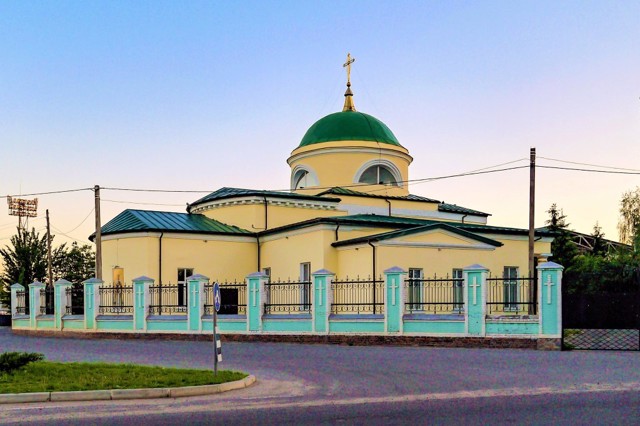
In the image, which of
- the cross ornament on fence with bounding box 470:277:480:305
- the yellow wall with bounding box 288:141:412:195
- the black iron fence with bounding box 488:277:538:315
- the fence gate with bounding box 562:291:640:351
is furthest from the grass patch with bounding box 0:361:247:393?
the yellow wall with bounding box 288:141:412:195

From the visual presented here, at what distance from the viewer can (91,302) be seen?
79.6ft

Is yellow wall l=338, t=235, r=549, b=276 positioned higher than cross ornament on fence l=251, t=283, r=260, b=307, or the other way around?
yellow wall l=338, t=235, r=549, b=276

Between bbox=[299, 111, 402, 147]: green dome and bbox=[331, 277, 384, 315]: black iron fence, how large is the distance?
1334 cm

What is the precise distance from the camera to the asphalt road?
8.66 m

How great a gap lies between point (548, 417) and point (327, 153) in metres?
26.2

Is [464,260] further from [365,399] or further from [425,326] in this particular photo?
[365,399]

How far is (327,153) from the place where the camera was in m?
34.0

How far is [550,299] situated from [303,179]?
19.4 metres

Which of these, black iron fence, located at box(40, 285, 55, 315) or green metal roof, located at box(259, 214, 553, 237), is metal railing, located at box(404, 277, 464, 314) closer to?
green metal roof, located at box(259, 214, 553, 237)

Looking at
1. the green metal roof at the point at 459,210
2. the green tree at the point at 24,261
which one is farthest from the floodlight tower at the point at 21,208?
the green metal roof at the point at 459,210

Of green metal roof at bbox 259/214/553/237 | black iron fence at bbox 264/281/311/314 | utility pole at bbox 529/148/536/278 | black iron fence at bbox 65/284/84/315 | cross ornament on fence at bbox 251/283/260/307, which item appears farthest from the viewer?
green metal roof at bbox 259/214/553/237

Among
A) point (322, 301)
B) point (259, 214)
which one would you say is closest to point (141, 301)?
point (322, 301)

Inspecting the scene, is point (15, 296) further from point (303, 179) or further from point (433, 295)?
point (433, 295)

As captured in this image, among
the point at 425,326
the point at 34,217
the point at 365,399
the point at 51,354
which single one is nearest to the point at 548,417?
the point at 365,399
